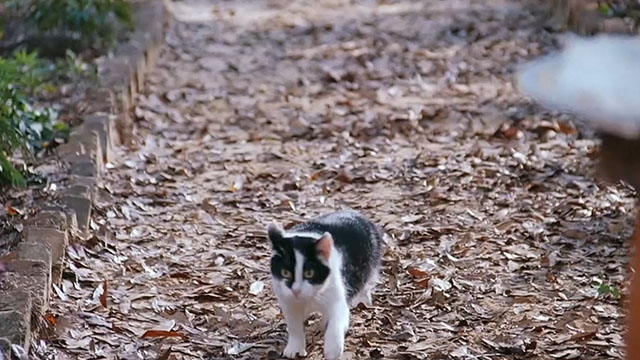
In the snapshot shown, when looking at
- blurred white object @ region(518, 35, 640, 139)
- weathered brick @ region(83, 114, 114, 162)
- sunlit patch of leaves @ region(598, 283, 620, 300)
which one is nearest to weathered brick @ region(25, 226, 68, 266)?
weathered brick @ region(83, 114, 114, 162)

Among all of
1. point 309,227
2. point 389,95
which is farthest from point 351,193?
point 389,95

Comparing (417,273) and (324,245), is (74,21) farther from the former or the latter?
(324,245)

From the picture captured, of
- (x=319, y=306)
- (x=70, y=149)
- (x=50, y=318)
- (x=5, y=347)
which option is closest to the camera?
(x=5, y=347)

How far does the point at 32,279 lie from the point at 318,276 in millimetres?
1176

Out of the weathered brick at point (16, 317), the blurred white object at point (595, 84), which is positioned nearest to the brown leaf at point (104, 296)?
the weathered brick at point (16, 317)

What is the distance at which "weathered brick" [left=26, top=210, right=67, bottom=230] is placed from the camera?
566cm

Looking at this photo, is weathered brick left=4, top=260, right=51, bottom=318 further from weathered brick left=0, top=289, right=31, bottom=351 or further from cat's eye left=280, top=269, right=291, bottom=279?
cat's eye left=280, top=269, right=291, bottom=279

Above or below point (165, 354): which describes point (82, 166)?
below

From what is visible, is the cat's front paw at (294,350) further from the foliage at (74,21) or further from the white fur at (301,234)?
the foliage at (74,21)

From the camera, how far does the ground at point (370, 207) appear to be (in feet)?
16.7

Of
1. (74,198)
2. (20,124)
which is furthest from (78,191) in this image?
(20,124)

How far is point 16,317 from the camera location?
438cm

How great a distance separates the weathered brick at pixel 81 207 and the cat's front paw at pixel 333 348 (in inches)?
74.6

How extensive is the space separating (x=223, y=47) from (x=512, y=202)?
20.9ft
